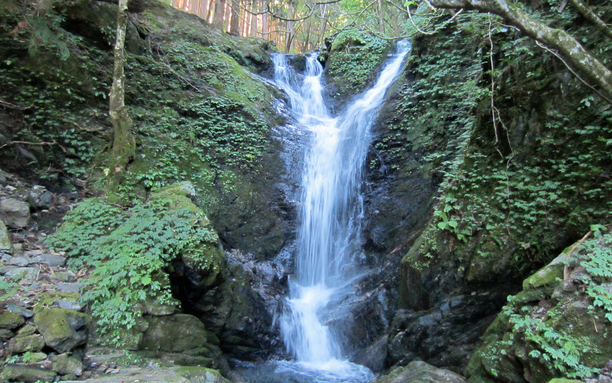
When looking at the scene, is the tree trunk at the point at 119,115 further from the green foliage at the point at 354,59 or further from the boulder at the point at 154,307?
the green foliage at the point at 354,59

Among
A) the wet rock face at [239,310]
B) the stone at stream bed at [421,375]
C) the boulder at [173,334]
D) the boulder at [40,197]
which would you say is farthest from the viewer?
the wet rock face at [239,310]

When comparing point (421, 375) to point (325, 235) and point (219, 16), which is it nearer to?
point (325, 235)

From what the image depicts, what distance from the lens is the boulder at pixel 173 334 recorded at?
447cm

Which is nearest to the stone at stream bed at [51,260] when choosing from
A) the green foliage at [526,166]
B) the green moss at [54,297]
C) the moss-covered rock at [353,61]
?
the green moss at [54,297]

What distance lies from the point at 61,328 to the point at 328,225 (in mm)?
6465

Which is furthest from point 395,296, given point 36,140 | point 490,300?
point 36,140

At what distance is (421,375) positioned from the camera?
4.40 metres

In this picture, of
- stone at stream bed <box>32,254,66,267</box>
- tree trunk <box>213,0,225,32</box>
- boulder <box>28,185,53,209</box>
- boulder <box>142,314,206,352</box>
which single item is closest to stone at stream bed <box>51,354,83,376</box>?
boulder <box>142,314,206,352</box>

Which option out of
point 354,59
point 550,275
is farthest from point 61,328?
point 354,59

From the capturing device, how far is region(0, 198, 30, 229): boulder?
5054 millimetres

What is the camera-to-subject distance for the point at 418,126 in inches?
345

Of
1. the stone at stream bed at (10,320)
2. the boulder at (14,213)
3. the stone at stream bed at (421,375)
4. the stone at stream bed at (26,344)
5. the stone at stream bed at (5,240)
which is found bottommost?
the stone at stream bed at (421,375)

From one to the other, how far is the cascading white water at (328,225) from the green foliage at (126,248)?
2966 millimetres

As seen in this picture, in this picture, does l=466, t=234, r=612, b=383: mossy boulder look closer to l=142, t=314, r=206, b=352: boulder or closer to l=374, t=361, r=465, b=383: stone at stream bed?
l=374, t=361, r=465, b=383: stone at stream bed
